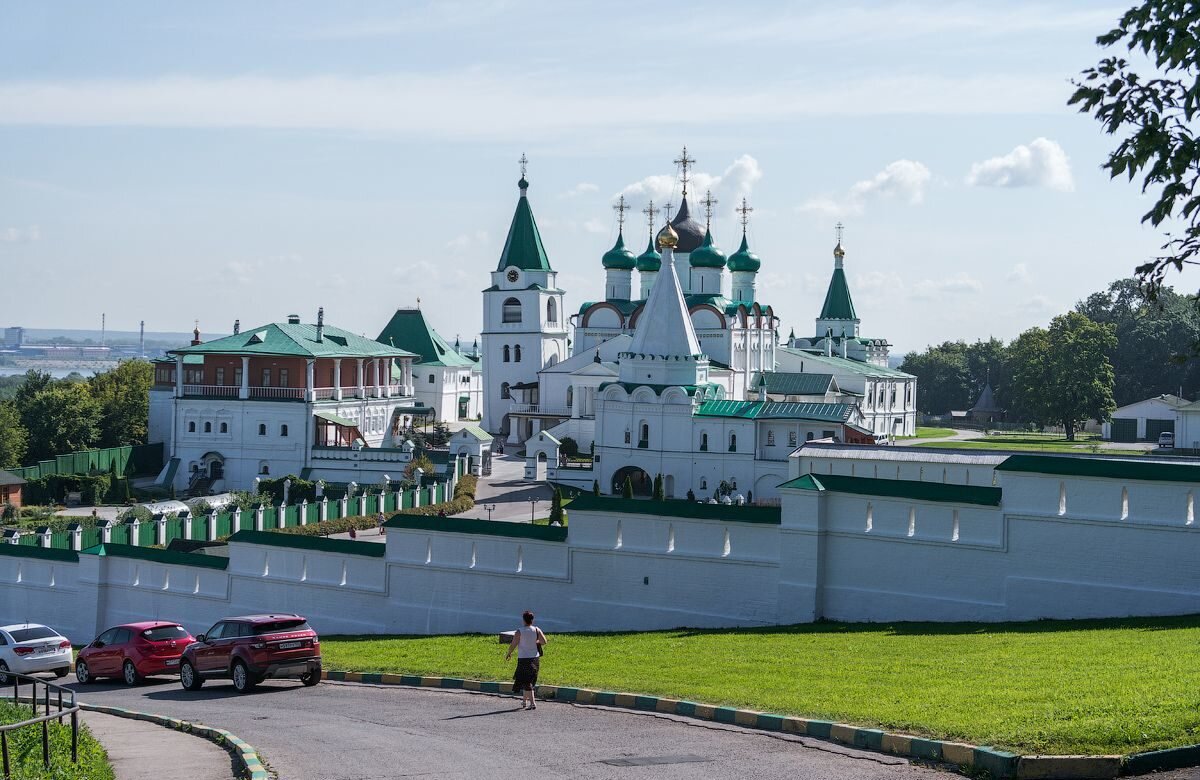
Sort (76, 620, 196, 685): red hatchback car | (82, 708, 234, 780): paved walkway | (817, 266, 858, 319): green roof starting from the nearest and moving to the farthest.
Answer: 1. (82, 708, 234, 780): paved walkway
2. (76, 620, 196, 685): red hatchback car
3. (817, 266, 858, 319): green roof

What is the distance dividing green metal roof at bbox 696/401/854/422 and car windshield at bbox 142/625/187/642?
30.4 m

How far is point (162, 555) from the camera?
25078 mm

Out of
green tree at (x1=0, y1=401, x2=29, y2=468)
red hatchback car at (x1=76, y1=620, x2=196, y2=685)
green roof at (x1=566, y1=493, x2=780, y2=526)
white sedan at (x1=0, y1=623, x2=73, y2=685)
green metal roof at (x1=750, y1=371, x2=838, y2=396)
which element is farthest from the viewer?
green metal roof at (x1=750, y1=371, x2=838, y2=396)

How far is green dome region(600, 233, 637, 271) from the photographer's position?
68.7 metres

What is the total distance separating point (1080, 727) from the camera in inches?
417

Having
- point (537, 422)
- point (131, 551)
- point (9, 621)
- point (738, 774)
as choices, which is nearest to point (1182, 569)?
point (738, 774)

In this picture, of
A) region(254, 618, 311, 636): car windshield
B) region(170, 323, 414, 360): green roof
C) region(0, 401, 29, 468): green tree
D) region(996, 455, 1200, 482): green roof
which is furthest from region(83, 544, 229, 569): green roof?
region(0, 401, 29, 468): green tree

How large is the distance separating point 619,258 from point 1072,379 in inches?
957

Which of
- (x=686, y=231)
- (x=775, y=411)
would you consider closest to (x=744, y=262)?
(x=686, y=231)

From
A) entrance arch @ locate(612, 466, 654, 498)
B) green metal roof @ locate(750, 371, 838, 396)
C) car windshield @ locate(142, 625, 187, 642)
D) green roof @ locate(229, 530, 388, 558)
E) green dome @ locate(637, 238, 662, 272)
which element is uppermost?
green dome @ locate(637, 238, 662, 272)

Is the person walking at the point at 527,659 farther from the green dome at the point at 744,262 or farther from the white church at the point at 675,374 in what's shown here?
the green dome at the point at 744,262

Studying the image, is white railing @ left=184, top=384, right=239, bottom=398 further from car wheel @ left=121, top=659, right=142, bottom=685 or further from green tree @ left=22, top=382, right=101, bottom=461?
car wheel @ left=121, top=659, right=142, bottom=685

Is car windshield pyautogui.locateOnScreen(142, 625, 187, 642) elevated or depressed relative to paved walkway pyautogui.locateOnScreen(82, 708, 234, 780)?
elevated

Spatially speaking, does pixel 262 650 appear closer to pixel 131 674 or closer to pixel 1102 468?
pixel 131 674
